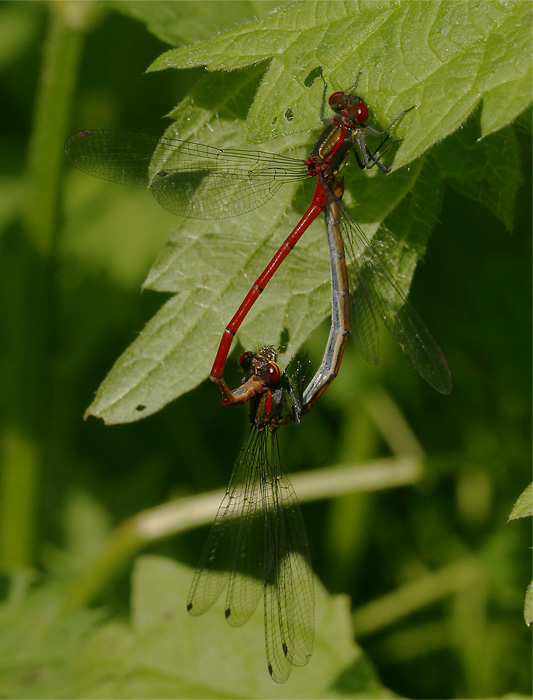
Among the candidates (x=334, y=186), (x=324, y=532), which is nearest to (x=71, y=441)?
(x=324, y=532)

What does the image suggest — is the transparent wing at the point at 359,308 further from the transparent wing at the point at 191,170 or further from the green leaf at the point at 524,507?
the green leaf at the point at 524,507

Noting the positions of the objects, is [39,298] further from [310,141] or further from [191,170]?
[310,141]

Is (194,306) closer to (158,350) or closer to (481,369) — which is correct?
(158,350)

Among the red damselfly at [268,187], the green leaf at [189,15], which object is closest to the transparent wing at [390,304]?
the red damselfly at [268,187]

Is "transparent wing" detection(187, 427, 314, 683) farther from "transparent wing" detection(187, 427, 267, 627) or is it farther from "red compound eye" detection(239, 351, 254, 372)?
"red compound eye" detection(239, 351, 254, 372)

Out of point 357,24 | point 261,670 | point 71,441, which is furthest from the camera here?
point 71,441

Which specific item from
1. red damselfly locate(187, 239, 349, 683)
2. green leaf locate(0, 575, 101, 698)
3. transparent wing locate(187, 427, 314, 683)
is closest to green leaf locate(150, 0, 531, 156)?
red damselfly locate(187, 239, 349, 683)
